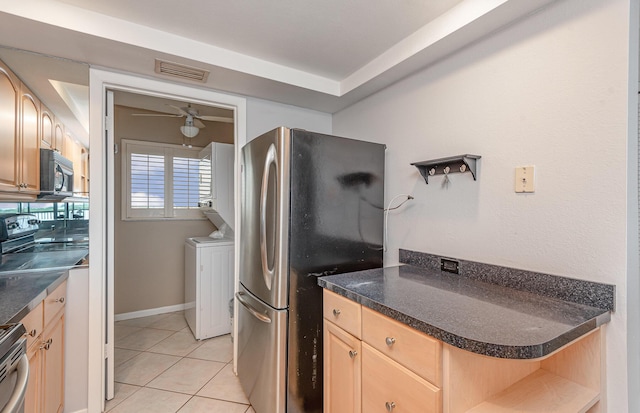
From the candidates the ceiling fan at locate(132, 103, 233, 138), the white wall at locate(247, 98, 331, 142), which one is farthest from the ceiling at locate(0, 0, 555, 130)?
the ceiling fan at locate(132, 103, 233, 138)

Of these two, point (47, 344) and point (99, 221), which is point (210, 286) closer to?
point (99, 221)

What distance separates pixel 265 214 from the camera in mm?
1702

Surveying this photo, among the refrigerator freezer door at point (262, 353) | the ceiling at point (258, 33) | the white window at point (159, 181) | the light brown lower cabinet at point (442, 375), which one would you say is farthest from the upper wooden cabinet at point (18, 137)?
the light brown lower cabinet at point (442, 375)

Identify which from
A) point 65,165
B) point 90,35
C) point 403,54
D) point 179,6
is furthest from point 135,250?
point 403,54

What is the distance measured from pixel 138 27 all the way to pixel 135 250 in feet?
8.39

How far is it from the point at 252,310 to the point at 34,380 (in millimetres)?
1018

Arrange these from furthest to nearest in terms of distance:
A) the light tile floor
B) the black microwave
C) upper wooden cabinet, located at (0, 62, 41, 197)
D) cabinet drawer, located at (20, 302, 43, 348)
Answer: the light tile floor
the black microwave
upper wooden cabinet, located at (0, 62, 41, 197)
cabinet drawer, located at (20, 302, 43, 348)

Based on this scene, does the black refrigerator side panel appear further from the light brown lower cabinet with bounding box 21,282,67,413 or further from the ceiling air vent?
the light brown lower cabinet with bounding box 21,282,67,413

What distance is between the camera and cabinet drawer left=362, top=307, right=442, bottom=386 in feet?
3.04

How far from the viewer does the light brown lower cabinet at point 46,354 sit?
1.29 m

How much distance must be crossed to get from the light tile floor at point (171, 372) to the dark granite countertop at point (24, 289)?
3.23ft

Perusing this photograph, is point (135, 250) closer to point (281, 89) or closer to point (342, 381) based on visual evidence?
point (281, 89)

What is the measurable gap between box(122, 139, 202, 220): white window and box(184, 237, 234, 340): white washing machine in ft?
2.45

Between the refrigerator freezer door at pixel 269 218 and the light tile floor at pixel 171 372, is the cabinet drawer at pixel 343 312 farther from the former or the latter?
the light tile floor at pixel 171 372
